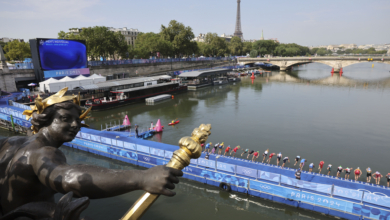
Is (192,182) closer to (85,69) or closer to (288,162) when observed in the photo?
(288,162)

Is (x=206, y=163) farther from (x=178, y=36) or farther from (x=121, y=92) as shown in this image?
(x=178, y=36)

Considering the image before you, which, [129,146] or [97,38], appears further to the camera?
[97,38]

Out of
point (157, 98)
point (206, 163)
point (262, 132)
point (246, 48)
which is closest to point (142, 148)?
point (206, 163)

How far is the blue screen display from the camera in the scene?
47062 mm

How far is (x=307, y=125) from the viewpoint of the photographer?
34125 mm

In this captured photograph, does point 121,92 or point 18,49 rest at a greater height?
point 18,49

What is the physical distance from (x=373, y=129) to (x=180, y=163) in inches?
1474

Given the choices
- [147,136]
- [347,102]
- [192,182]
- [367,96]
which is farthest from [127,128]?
[367,96]

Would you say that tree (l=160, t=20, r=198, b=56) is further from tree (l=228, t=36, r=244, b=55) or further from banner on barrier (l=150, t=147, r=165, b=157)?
banner on barrier (l=150, t=147, r=165, b=157)

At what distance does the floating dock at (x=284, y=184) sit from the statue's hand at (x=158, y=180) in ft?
49.2

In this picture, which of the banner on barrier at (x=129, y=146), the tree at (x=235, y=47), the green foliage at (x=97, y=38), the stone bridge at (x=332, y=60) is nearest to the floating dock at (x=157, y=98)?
the green foliage at (x=97, y=38)

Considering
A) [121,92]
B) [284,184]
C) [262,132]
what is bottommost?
[262,132]

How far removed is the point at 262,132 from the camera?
103 ft

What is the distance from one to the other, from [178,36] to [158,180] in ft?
324
